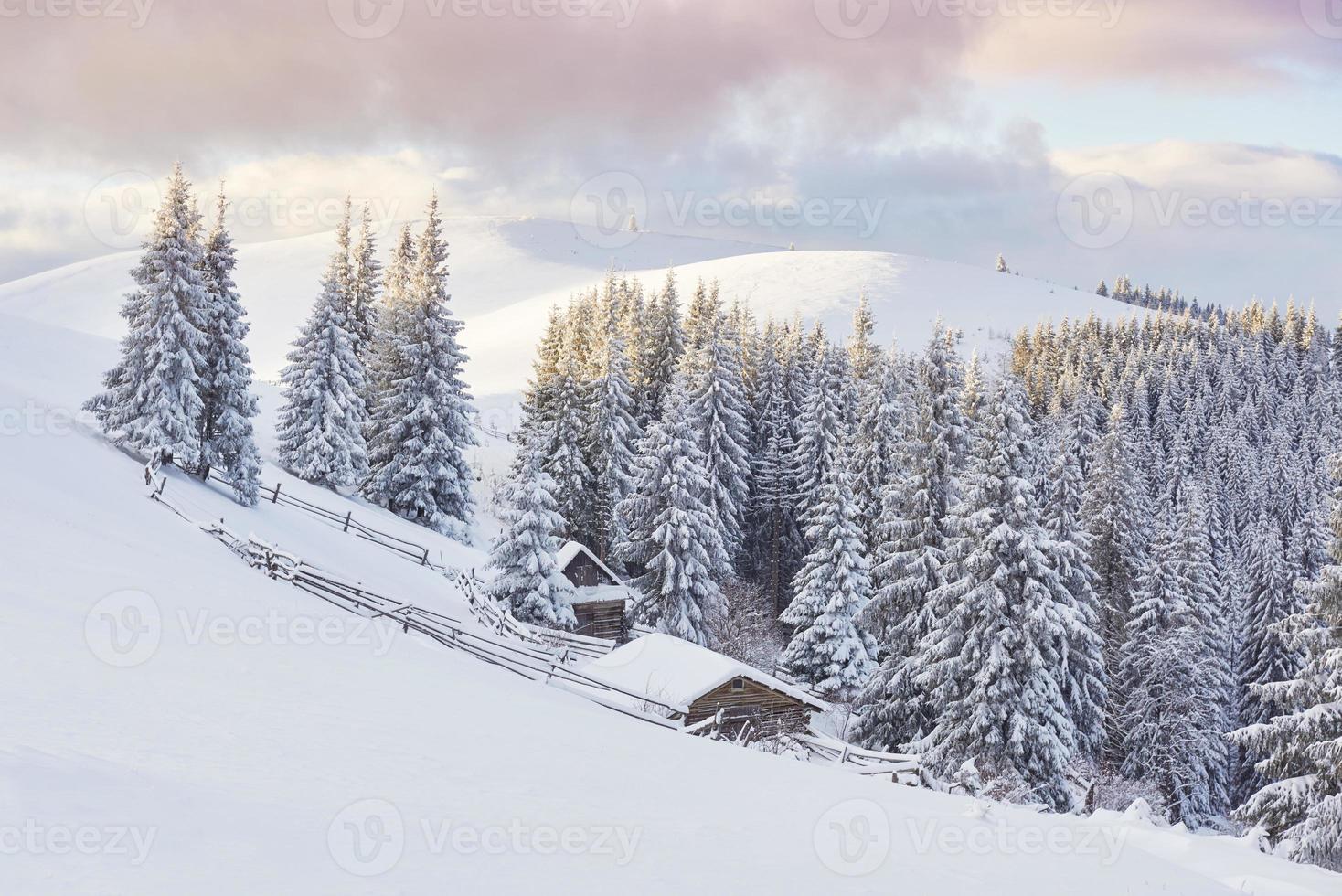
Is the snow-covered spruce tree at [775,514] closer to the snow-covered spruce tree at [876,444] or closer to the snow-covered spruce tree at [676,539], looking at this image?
the snow-covered spruce tree at [876,444]

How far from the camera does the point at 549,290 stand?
162 m

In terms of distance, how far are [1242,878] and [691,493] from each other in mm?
32258

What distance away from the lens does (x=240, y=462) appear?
31.2 m

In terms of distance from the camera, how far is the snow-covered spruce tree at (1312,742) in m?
19.8

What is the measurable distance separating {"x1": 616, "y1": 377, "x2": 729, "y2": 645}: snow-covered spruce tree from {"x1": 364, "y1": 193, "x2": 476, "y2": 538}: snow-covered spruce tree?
8663 millimetres

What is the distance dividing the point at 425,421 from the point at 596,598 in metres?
11.6

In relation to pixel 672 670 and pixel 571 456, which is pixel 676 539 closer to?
pixel 571 456

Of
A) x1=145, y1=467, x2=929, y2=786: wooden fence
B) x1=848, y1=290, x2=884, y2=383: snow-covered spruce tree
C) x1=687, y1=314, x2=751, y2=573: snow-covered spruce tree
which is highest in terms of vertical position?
x1=848, y1=290, x2=884, y2=383: snow-covered spruce tree

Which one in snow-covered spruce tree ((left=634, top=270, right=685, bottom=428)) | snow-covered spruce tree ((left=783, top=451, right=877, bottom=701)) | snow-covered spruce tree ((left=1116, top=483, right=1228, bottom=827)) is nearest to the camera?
snow-covered spruce tree ((left=1116, top=483, right=1228, bottom=827))

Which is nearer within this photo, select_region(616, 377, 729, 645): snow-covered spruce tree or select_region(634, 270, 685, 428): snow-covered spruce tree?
select_region(616, 377, 729, 645): snow-covered spruce tree

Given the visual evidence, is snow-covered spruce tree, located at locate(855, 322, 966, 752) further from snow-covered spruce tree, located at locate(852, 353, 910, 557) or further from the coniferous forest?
snow-covered spruce tree, located at locate(852, 353, 910, 557)

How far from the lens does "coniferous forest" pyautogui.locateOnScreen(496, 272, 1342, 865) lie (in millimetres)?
28516

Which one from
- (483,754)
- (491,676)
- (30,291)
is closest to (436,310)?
(491,676)

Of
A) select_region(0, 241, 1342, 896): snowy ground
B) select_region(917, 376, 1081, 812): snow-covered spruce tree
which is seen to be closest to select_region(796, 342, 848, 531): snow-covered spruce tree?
select_region(917, 376, 1081, 812): snow-covered spruce tree
